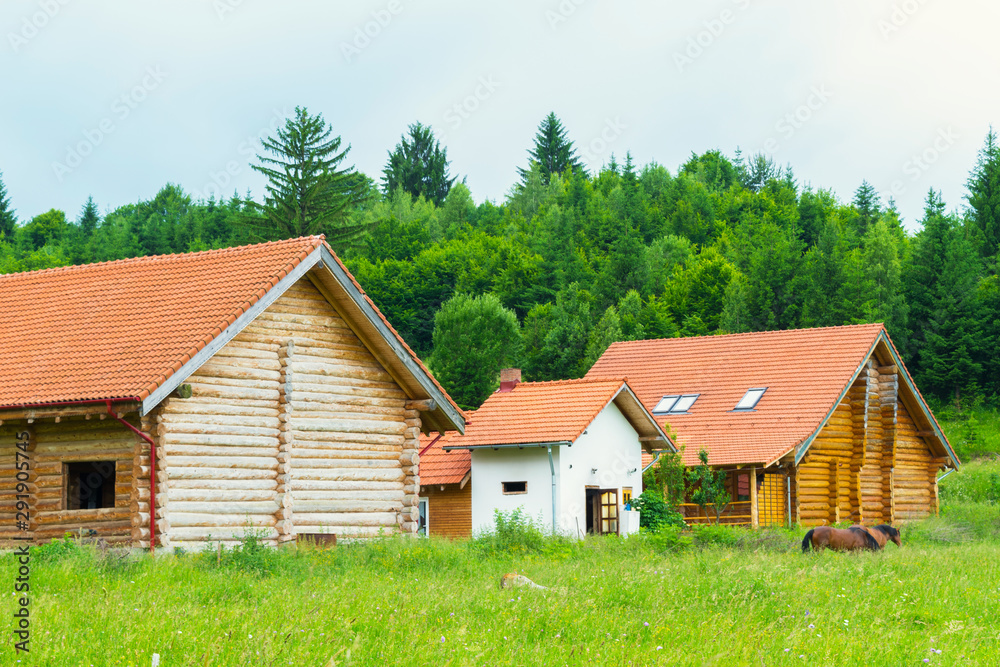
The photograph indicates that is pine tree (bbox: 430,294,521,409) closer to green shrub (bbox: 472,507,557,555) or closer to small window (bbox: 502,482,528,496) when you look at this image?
small window (bbox: 502,482,528,496)

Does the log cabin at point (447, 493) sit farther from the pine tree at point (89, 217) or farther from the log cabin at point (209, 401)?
the pine tree at point (89, 217)

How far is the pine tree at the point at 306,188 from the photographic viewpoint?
69125mm

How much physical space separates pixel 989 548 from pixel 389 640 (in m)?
18.8

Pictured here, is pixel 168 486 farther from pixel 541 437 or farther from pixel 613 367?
pixel 613 367

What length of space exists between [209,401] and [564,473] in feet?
42.8

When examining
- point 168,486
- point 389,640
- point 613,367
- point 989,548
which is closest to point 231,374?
point 168,486

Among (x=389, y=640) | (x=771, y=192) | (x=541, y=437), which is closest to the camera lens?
(x=389, y=640)

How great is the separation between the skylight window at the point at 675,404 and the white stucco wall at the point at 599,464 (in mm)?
4746

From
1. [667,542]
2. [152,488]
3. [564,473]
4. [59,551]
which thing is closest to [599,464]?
[564,473]

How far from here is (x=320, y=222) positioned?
70.0m

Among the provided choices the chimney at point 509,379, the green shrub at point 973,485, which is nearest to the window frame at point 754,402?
the chimney at point 509,379

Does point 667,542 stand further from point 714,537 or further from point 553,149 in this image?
point 553,149

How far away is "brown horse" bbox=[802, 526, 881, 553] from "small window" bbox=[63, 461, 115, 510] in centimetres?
1440

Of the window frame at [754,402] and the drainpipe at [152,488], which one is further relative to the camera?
the window frame at [754,402]
